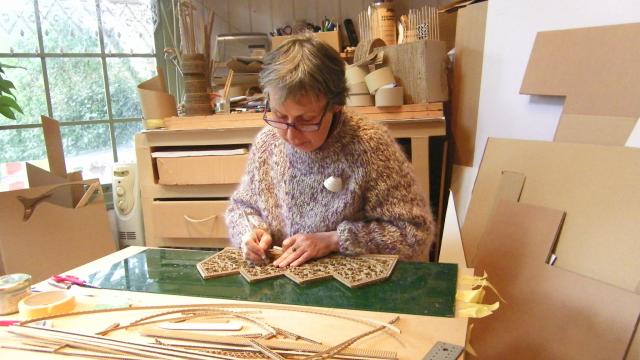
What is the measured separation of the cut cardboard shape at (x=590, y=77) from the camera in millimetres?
1292

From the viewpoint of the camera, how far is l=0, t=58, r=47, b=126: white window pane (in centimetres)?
204

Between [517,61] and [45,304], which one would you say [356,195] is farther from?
[517,61]

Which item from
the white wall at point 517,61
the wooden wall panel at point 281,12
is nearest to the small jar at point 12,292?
the white wall at point 517,61

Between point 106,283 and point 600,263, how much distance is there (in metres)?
1.25

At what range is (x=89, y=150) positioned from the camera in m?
2.30

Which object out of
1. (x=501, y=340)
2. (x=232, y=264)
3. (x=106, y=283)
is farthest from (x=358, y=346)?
(x=501, y=340)

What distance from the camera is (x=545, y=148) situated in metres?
1.43

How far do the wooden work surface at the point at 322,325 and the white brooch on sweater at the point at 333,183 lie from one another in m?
0.42

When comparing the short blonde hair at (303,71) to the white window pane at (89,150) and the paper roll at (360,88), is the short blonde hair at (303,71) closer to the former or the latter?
the paper roll at (360,88)

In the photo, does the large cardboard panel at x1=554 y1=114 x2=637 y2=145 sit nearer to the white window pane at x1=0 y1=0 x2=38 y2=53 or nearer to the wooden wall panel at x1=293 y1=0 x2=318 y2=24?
the wooden wall panel at x1=293 y1=0 x2=318 y2=24

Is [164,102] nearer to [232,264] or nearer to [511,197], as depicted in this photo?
[232,264]

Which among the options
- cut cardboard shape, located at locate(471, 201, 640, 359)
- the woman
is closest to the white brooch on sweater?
the woman

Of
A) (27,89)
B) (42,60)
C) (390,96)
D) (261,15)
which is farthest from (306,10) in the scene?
(27,89)

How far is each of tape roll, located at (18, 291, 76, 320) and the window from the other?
53.0 inches
